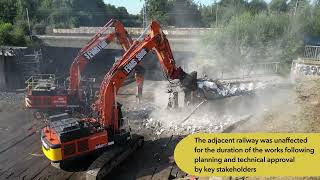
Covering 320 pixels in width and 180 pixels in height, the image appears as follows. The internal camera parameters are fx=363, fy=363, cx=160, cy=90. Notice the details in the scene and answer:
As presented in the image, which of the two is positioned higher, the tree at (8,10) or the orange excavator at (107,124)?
the tree at (8,10)

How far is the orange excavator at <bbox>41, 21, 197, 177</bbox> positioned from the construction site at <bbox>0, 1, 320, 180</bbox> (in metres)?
0.04

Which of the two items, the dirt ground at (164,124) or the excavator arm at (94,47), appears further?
the excavator arm at (94,47)

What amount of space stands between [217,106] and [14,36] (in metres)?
22.5

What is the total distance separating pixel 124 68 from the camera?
47.4ft

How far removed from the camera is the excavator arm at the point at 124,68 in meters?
14.1

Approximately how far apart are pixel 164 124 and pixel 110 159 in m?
5.06

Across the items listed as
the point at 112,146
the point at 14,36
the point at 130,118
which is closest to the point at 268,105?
the point at 130,118

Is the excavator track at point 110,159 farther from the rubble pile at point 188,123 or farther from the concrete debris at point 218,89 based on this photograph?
the concrete debris at point 218,89

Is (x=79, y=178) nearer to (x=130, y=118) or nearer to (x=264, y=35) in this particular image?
(x=130, y=118)

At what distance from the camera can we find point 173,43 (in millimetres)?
29281

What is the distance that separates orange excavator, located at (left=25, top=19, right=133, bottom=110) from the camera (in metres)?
18.3

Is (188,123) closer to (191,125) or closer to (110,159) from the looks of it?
(191,125)

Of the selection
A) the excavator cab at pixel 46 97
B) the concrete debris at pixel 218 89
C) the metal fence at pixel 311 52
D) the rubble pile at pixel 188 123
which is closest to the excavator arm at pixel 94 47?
the excavator cab at pixel 46 97

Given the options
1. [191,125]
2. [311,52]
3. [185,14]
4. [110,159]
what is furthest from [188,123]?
[185,14]
